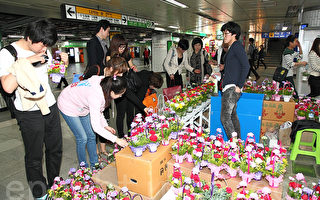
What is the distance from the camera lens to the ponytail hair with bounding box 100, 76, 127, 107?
6.09ft

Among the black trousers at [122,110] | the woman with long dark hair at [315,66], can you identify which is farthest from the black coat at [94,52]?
the woman with long dark hair at [315,66]

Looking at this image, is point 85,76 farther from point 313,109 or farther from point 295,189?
point 313,109

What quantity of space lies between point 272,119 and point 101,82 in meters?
2.91

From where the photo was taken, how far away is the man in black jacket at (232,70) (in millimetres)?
2658

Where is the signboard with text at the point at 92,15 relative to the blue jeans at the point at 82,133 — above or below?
above

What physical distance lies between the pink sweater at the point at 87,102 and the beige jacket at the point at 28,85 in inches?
14.3

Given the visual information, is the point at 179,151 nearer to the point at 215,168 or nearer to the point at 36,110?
the point at 215,168

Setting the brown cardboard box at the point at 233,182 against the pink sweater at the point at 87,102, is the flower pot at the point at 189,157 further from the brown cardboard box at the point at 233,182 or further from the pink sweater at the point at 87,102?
the pink sweater at the point at 87,102

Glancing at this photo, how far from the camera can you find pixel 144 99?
3184 mm

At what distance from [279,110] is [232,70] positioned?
1.35 metres

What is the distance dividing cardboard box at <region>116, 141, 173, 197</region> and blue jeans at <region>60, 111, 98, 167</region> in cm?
70

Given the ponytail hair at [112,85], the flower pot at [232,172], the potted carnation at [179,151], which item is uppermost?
the ponytail hair at [112,85]

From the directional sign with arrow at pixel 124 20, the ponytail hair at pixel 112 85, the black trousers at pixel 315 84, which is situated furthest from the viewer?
the directional sign with arrow at pixel 124 20

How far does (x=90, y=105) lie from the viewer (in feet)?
6.18
